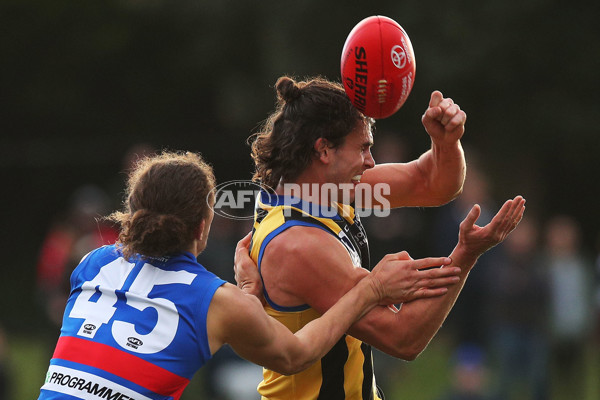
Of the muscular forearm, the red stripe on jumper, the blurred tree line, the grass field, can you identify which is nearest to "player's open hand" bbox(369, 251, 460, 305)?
the muscular forearm

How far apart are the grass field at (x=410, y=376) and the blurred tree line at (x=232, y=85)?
2365 mm

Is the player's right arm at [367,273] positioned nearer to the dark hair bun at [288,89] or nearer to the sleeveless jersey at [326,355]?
the sleeveless jersey at [326,355]

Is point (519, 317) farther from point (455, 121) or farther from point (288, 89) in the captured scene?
point (288, 89)

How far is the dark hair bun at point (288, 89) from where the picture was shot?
406 cm

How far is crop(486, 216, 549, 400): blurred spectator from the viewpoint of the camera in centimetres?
851

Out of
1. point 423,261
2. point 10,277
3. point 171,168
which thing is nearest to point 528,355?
point 423,261

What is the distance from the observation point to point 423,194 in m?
4.67

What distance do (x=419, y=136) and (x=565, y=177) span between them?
2.31 meters

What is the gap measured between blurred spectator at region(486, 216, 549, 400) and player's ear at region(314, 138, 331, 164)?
198 inches

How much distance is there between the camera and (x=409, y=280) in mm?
3775

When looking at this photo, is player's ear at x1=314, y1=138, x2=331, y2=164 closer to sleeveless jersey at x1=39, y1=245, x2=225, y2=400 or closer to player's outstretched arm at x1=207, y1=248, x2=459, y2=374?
player's outstretched arm at x1=207, y1=248, x2=459, y2=374

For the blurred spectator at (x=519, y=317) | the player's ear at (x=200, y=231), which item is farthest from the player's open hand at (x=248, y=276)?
the blurred spectator at (x=519, y=317)

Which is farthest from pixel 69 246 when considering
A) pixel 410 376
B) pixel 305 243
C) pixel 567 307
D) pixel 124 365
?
pixel 124 365

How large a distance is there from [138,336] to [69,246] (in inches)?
275
